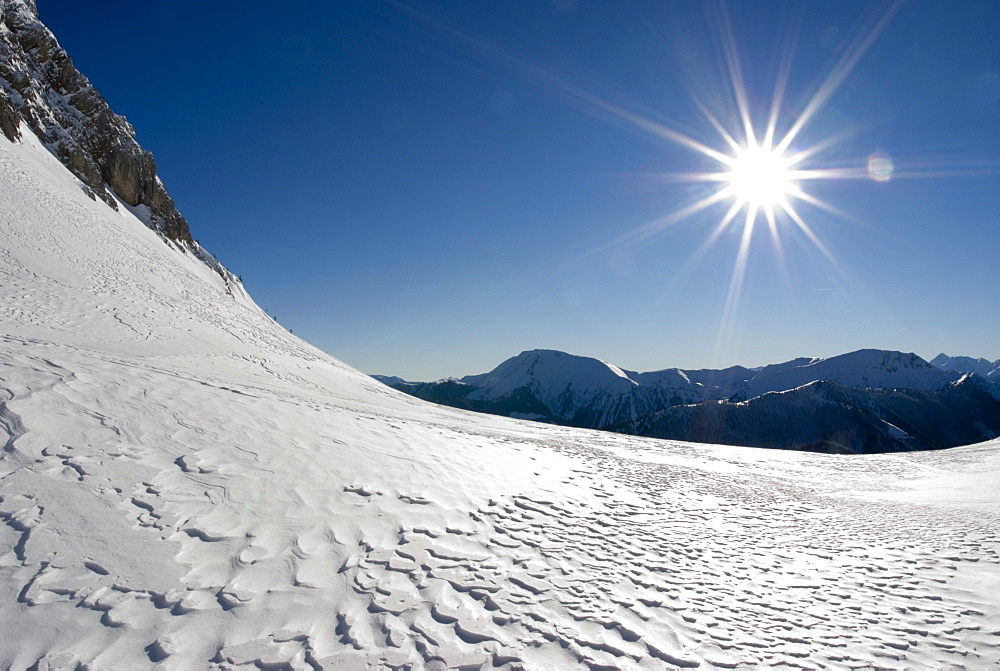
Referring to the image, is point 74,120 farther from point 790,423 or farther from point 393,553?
point 790,423

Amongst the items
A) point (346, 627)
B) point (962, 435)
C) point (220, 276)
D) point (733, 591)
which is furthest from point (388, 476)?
point (962, 435)

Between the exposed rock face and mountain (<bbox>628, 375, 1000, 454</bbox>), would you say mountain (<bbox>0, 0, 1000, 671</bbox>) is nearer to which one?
the exposed rock face

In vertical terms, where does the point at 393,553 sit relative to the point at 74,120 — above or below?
below

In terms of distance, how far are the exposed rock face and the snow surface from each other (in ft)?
174

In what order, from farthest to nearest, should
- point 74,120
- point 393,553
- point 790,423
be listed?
point 790,423 → point 74,120 → point 393,553

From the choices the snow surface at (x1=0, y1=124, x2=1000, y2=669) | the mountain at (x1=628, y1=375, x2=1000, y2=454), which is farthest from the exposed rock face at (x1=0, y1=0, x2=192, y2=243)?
the mountain at (x1=628, y1=375, x2=1000, y2=454)

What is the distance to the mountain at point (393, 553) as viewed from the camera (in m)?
3.76

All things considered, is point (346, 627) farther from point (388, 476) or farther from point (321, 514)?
point (388, 476)

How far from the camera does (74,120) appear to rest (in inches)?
2189

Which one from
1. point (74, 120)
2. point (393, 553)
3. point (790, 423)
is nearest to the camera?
point (393, 553)

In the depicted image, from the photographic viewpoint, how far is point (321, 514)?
19.7 feet

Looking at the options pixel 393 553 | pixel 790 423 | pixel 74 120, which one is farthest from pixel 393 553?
pixel 790 423

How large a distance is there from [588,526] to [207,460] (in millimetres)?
6539

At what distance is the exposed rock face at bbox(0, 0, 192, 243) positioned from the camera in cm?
4588
